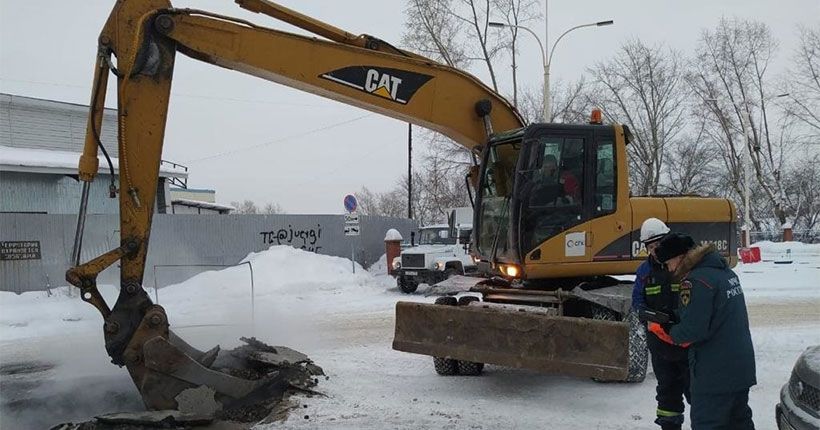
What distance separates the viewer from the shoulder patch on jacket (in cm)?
393

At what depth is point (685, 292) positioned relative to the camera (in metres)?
3.97

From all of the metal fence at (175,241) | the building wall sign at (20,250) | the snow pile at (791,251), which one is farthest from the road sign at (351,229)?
the snow pile at (791,251)

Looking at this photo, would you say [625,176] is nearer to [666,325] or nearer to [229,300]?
[666,325]

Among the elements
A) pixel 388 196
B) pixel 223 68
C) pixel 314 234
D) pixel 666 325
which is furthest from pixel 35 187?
pixel 388 196

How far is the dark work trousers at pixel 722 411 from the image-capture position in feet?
12.7

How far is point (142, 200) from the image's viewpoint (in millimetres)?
5652

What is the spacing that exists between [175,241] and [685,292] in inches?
659

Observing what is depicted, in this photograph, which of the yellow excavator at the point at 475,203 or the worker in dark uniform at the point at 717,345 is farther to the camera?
the yellow excavator at the point at 475,203

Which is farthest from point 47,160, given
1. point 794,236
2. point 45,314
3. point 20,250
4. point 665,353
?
point 794,236

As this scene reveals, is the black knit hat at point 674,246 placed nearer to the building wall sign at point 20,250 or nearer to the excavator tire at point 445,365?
the excavator tire at point 445,365

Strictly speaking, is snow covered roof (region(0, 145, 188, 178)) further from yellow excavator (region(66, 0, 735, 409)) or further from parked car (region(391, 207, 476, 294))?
yellow excavator (region(66, 0, 735, 409))

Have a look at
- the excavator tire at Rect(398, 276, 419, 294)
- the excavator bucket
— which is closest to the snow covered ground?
the excavator bucket

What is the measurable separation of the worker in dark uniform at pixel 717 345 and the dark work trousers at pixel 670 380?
3.13 feet

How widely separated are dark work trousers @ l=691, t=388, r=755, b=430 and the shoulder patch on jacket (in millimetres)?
600
